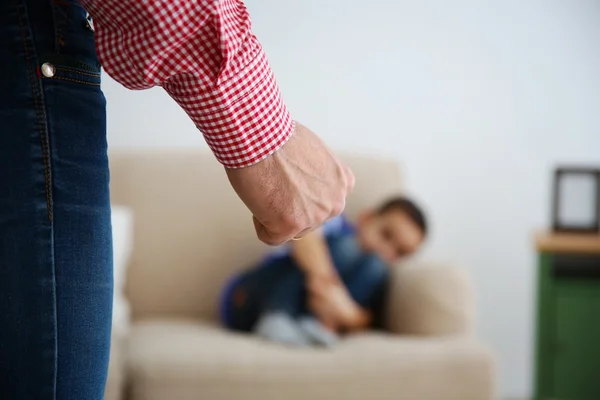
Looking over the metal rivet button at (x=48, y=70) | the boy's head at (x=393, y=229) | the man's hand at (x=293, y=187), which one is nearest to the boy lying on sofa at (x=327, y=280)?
the boy's head at (x=393, y=229)

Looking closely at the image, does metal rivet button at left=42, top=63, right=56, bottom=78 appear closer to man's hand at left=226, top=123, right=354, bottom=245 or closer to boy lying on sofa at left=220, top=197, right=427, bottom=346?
man's hand at left=226, top=123, right=354, bottom=245

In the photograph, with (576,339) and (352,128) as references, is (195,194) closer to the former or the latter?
(352,128)

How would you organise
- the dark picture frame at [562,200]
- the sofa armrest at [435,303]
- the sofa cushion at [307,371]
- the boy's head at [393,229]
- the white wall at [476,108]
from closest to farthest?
the sofa cushion at [307,371] → the sofa armrest at [435,303] → the boy's head at [393,229] → the dark picture frame at [562,200] → the white wall at [476,108]

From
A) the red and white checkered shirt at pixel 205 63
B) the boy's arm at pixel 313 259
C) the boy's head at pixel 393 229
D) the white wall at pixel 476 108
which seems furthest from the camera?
the white wall at pixel 476 108

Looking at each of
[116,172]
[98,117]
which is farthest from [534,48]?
[98,117]

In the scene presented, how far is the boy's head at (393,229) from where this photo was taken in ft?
7.38

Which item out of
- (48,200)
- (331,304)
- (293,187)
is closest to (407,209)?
(331,304)

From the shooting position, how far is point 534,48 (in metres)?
2.85

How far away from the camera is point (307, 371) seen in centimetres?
181

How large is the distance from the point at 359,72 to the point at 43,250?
92.3 inches

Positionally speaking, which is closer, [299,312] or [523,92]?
[299,312]

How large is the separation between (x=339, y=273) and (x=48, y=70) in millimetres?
1697

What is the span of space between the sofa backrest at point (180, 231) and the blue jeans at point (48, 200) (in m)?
1.76

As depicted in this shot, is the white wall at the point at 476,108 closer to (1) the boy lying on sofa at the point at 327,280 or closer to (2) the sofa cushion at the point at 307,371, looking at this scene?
(1) the boy lying on sofa at the point at 327,280
